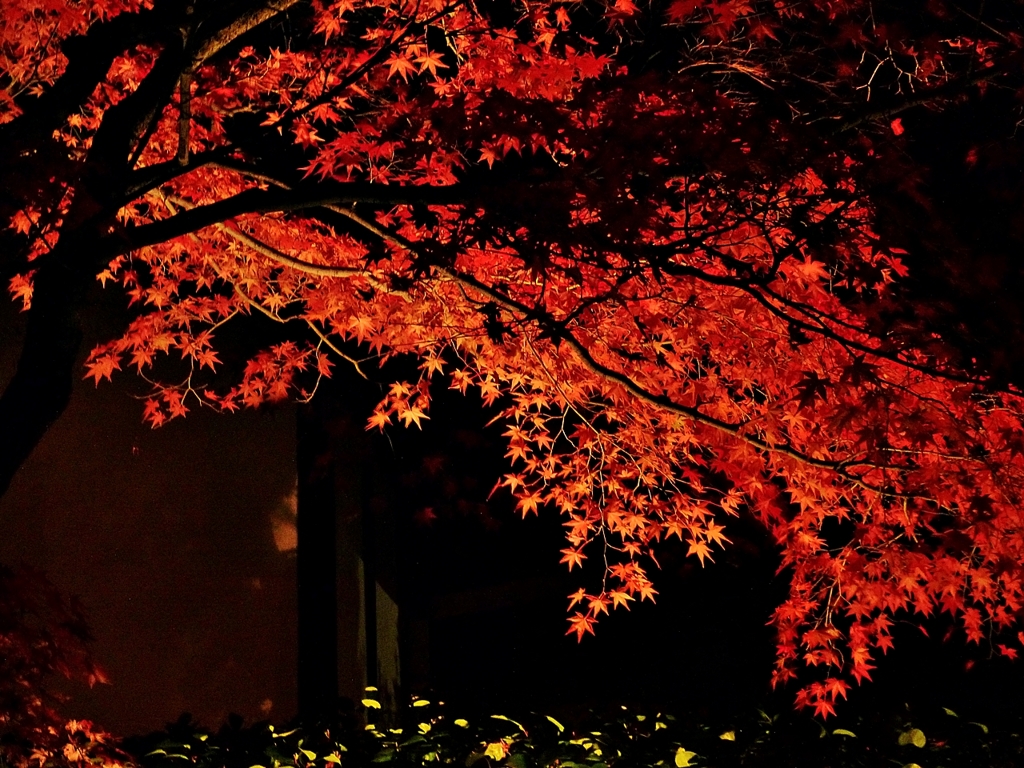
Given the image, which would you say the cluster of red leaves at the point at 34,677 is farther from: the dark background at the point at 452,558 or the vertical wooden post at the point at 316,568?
the vertical wooden post at the point at 316,568

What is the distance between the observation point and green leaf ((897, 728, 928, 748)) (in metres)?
6.86

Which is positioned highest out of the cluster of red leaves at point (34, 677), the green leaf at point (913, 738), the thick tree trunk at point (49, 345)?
the thick tree trunk at point (49, 345)

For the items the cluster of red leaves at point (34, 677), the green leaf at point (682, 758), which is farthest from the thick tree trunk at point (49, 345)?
the green leaf at point (682, 758)

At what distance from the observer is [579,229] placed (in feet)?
15.0

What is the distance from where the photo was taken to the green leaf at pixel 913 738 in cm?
686

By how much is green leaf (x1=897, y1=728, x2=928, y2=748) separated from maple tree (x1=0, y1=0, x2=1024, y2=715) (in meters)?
0.69

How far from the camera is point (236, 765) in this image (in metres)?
6.03

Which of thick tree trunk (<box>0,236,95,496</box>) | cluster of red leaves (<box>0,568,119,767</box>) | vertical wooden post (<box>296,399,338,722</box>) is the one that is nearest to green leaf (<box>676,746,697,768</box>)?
vertical wooden post (<box>296,399,338,722</box>)

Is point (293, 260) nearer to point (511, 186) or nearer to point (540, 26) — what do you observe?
point (511, 186)

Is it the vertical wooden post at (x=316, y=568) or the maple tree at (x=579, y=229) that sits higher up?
the maple tree at (x=579, y=229)

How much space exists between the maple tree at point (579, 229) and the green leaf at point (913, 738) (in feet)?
2.27

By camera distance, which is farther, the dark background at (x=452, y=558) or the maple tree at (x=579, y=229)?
the dark background at (x=452, y=558)

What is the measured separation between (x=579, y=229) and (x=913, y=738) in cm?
462

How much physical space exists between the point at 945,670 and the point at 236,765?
6257 millimetres
